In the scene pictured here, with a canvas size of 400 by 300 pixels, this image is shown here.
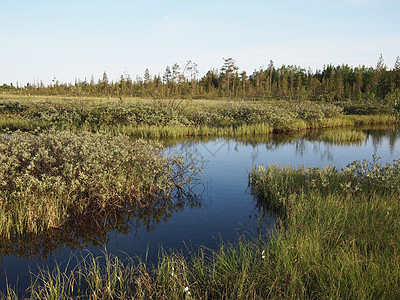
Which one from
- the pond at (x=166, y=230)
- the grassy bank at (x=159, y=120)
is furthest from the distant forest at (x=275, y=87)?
the pond at (x=166, y=230)

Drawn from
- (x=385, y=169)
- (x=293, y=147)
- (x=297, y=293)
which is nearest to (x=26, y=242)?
(x=297, y=293)

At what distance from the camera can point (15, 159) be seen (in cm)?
789

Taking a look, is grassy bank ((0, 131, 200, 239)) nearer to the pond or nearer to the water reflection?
the water reflection

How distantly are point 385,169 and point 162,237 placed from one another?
5955 millimetres

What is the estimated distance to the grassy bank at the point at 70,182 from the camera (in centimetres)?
700

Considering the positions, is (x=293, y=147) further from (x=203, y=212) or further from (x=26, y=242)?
(x=26, y=242)

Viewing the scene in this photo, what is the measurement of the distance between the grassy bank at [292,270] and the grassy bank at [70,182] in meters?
1.79

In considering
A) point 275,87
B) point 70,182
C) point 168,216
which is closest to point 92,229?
point 70,182

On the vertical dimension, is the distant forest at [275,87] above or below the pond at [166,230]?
above

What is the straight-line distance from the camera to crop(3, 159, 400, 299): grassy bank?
4.02m

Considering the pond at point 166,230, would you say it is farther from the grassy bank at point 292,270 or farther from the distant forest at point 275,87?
the distant forest at point 275,87

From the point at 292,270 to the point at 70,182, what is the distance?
594 cm

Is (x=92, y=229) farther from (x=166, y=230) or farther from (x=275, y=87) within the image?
(x=275, y=87)

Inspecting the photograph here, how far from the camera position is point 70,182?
809 cm
